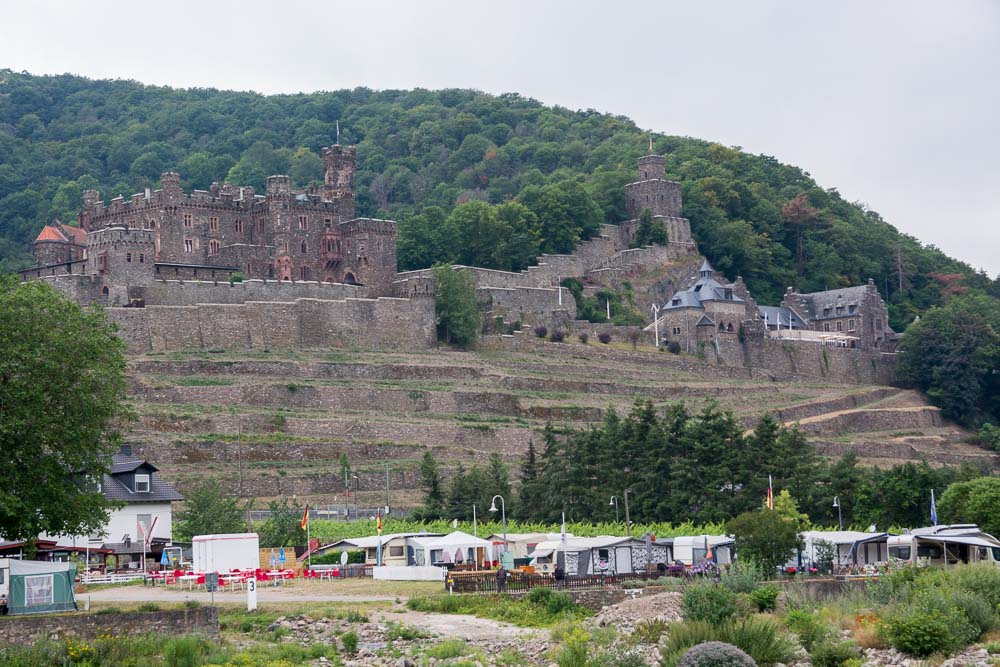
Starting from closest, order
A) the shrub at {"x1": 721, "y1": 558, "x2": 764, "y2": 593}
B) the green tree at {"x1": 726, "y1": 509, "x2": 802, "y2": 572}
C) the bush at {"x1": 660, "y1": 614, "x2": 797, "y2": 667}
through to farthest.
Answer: the bush at {"x1": 660, "y1": 614, "x2": 797, "y2": 667}, the shrub at {"x1": 721, "y1": 558, "x2": 764, "y2": 593}, the green tree at {"x1": 726, "y1": 509, "x2": 802, "y2": 572}

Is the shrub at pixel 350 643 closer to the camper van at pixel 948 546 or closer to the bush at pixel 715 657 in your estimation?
the bush at pixel 715 657

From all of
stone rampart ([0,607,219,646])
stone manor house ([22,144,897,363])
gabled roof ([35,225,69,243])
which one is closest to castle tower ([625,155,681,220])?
stone manor house ([22,144,897,363])

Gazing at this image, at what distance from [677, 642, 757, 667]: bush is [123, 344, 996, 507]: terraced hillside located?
4592 cm

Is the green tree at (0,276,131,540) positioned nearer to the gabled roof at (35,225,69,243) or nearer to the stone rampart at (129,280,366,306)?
the stone rampart at (129,280,366,306)

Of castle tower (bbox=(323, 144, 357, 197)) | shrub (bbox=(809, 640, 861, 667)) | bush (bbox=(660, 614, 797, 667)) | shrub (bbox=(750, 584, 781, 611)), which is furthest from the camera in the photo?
castle tower (bbox=(323, 144, 357, 197))

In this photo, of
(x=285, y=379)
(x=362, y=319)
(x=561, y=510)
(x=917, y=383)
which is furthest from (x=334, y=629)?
(x=917, y=383)

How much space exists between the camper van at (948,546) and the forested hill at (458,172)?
2396 inches

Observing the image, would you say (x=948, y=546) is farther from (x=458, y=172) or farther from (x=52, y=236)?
(x=458, y=172)

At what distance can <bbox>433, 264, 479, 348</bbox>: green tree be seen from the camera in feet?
331

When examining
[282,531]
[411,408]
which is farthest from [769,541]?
[411,408]

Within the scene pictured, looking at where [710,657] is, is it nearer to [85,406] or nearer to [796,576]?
[796,576]

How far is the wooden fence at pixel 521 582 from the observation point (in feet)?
155

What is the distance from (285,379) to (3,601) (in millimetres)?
45429

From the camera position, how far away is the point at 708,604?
3969 cm
